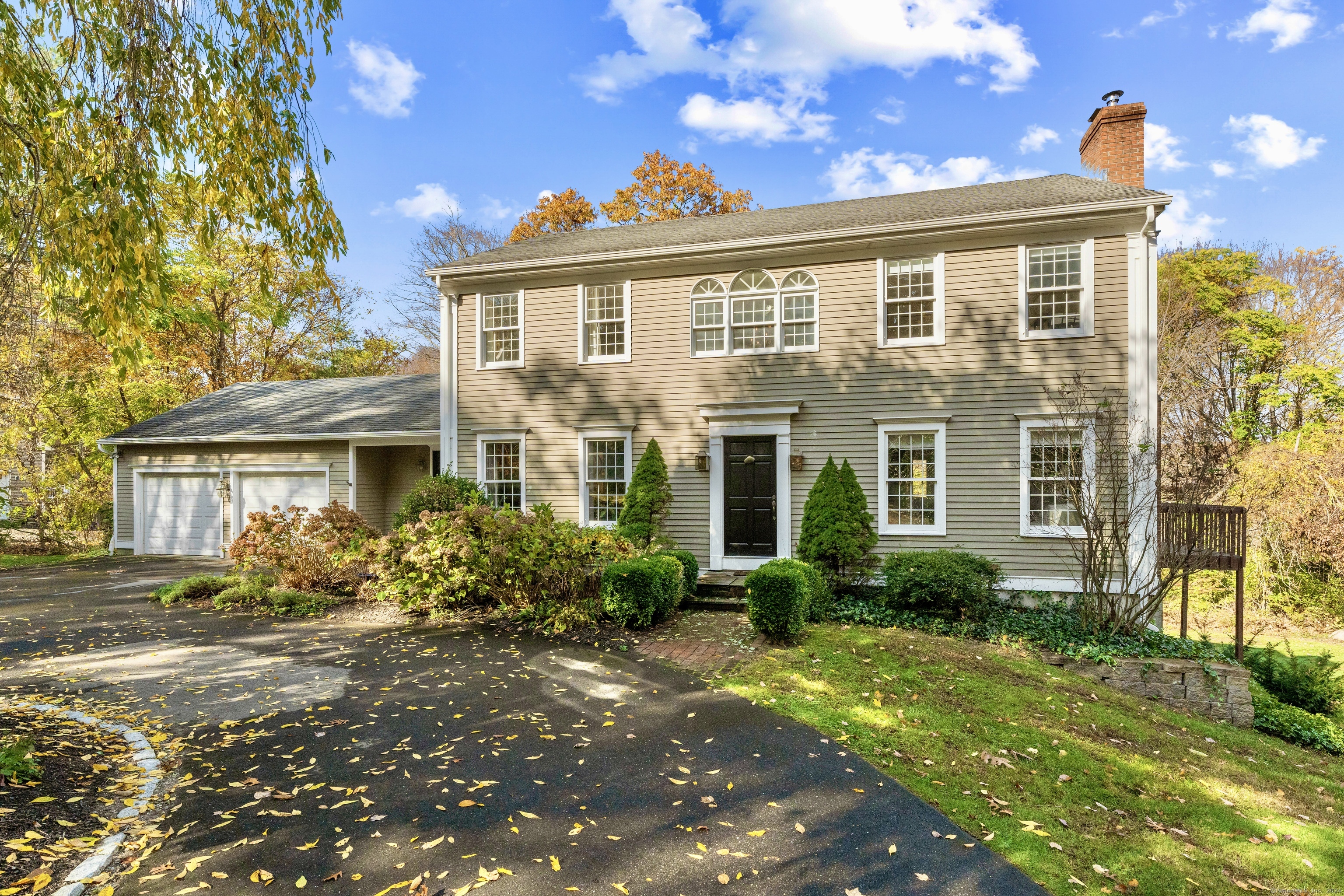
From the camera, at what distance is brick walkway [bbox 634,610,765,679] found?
6.75 metres

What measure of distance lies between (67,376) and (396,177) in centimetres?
1072

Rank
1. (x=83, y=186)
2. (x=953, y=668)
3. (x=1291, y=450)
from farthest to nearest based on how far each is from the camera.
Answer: (x=1291, y=450), (x=953, y=668), (x=83, y=186)

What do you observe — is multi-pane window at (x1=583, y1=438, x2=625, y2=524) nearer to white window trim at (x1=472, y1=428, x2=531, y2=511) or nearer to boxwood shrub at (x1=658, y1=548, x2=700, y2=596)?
white window trim at (x1=472, y1=428, x2=531, y2=511)

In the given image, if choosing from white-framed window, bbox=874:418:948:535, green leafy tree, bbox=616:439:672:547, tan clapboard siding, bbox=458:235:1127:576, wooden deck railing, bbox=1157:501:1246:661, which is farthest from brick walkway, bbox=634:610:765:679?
wooden deck railing, bbox=1157:501:1246:661

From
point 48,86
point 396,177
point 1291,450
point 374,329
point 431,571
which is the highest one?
point 396,177

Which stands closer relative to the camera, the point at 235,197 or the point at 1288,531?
the point at 235,197

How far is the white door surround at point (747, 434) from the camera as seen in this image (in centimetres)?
1070

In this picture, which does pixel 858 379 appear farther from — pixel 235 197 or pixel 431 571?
pixel 235 197

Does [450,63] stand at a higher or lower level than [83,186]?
higher

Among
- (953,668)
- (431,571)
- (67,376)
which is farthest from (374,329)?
(953,668)

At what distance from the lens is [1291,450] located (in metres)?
13.7

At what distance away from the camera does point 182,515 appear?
15734 millimetres

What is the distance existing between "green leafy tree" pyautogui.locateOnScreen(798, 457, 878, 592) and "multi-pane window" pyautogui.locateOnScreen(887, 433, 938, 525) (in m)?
0.63

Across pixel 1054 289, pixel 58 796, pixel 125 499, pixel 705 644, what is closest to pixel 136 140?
pixel 58 796
